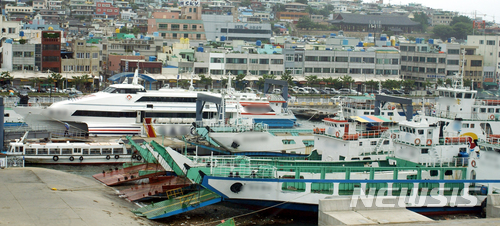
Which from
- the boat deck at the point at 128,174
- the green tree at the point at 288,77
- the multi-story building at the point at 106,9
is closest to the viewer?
the boat deck at the point at 128,174

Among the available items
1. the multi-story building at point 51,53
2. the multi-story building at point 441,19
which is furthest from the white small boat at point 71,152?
the multi-story building at point 441,19

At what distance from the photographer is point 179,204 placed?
27000 mm

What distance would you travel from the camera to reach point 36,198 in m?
26.1

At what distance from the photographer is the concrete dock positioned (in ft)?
76.7

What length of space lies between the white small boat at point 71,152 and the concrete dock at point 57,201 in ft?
10.8

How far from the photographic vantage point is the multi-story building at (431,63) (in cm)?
8469

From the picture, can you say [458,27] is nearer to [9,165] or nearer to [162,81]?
[162,81]

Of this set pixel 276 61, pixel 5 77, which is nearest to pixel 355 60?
pixel 276 61

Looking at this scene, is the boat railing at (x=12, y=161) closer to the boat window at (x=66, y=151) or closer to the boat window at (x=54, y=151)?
the boat window at (x=54, y=151)

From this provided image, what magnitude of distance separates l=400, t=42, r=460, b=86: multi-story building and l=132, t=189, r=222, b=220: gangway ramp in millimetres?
62812

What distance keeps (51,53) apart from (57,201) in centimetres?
4562

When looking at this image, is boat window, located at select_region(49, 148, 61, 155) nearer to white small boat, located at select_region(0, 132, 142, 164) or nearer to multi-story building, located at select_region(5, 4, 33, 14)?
white small boat, located at select_region(0, 132, 142, 164)

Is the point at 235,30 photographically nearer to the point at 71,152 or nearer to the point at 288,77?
the point at 288,77

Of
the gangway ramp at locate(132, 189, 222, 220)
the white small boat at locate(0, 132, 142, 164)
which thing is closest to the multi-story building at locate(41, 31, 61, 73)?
the white small boat at locate(0, 132, 142, 164)
